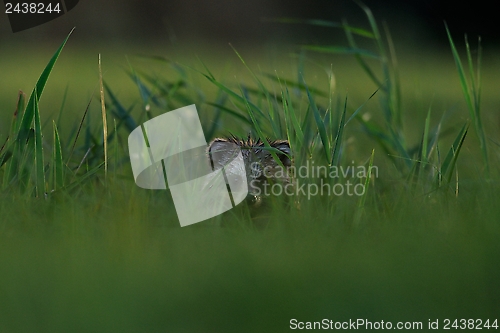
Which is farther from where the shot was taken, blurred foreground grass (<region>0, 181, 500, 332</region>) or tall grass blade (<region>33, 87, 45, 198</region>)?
tall grass blade (<region>33, 87, 45, 198</region>)

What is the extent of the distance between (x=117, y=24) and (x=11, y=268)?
10.5ft

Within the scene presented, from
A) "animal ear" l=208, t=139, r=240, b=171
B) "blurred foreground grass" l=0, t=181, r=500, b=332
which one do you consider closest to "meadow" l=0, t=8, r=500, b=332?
"blurred foreground grass" l=0, t=181, r=500, b=332

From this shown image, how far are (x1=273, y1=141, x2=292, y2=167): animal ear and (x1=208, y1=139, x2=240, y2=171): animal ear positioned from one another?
0.28 feet

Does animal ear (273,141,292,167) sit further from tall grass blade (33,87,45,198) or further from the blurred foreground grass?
tall grass blade (33,87,45,198)

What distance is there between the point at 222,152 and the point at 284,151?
116mm

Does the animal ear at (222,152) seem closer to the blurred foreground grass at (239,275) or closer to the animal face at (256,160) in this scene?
the animal face at (256,160)

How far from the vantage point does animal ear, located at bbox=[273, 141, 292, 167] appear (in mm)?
1117

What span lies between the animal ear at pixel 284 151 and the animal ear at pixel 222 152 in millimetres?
86

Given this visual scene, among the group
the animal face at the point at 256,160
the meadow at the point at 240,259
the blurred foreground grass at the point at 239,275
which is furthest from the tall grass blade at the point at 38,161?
the animal face at the point at 256,160

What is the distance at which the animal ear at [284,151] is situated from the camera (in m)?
1.12

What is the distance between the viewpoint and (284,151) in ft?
3.67

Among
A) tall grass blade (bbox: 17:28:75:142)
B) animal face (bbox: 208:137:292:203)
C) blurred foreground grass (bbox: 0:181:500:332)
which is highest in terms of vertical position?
tall grass blade (bbox: 17:28:75:142)

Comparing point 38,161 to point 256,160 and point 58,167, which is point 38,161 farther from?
point 256,160

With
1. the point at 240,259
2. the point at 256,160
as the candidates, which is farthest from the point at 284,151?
the point at 240,259
